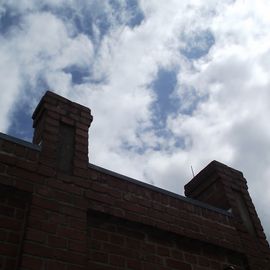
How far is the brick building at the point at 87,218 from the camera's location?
3.14 m

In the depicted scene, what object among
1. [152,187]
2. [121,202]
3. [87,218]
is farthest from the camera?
[152,187]

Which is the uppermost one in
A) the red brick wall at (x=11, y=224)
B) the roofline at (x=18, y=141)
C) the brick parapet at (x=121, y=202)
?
the roofline at (x=18, y=141)

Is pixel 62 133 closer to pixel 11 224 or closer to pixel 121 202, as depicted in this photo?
pixel 121 202

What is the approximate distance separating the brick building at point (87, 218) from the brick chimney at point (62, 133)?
0.5 inches

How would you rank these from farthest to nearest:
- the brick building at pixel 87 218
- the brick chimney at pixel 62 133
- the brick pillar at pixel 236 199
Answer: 1. the brick pillar at pixel 236 199
2. the brick chimney at pixel 62 133
3. the brick building at pixel 87 218

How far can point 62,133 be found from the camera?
4.12m

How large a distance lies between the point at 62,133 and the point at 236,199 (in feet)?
9.14

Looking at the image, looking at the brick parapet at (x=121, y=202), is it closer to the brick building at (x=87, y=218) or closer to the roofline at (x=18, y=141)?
the brick building at (x=87, y=218)

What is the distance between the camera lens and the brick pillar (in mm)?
4797

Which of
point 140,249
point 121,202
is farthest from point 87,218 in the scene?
point 140,249

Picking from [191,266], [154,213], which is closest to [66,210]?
[154,213]

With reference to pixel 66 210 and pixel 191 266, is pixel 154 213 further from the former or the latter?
pixel 66 210

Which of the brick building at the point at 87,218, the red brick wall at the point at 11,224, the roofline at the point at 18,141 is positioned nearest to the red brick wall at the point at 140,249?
the brick building at the point at 87,218

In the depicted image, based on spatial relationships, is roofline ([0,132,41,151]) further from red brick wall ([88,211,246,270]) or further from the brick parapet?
red brick wall ([88,211,246,270])
